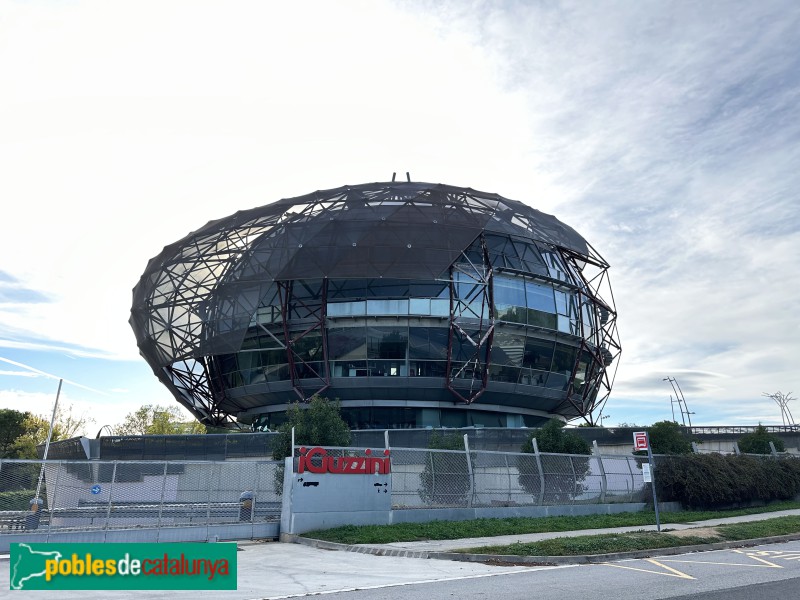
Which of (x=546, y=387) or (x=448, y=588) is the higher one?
(x=546, y=387)

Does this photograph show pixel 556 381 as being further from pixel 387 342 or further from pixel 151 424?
pixel 151 424

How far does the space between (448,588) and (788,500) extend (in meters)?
30.7

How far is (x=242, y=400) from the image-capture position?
45.4m

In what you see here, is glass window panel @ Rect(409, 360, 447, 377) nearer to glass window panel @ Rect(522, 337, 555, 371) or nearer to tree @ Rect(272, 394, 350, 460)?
glass window panel @ Rect(522, 337, 555, 371)

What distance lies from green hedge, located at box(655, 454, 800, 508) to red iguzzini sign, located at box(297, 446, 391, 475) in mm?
14564

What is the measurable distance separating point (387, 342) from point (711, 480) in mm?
19724

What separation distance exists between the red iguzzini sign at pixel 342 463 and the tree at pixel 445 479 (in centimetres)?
146

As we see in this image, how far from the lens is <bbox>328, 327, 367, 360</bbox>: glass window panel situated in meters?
40.1

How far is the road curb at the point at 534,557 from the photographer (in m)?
14.3

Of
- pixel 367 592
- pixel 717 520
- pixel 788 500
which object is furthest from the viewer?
pixel 788 500

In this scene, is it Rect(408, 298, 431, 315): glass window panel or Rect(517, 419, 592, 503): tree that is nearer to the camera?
Rect(517, 419, 592, 503): tree

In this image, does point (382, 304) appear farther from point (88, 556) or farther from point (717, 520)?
point (88, 556)

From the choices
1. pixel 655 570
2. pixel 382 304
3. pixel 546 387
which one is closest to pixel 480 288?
pixel 382 304

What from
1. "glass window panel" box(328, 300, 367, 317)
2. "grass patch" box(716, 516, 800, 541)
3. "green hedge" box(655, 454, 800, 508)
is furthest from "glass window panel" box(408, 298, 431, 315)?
"grass patch" box(716, 516, 800, 541)
